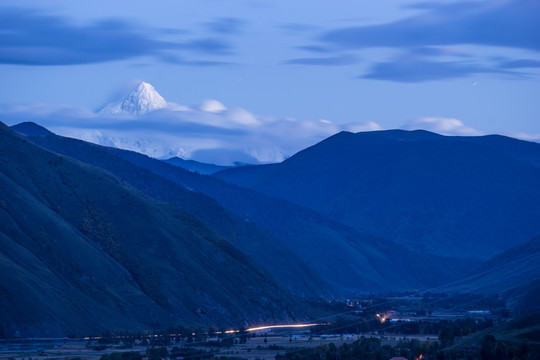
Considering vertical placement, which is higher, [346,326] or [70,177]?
[70,177]

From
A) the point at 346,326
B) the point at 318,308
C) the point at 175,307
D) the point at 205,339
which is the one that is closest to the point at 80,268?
the point at 175,307

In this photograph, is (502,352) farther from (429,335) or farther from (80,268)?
(80,268)

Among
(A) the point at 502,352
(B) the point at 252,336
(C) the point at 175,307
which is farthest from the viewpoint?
(C) the point at 175,307

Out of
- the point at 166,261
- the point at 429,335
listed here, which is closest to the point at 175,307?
the point at 166,261

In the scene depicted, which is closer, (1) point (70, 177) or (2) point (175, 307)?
(2) point (175, 307)

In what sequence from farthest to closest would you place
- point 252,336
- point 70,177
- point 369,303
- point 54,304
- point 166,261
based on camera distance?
1. point 369,303
2. point 70,177
3. point 166,261
4. point 252,336
5. point 54,304

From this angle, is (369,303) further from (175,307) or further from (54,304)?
(54,304)
